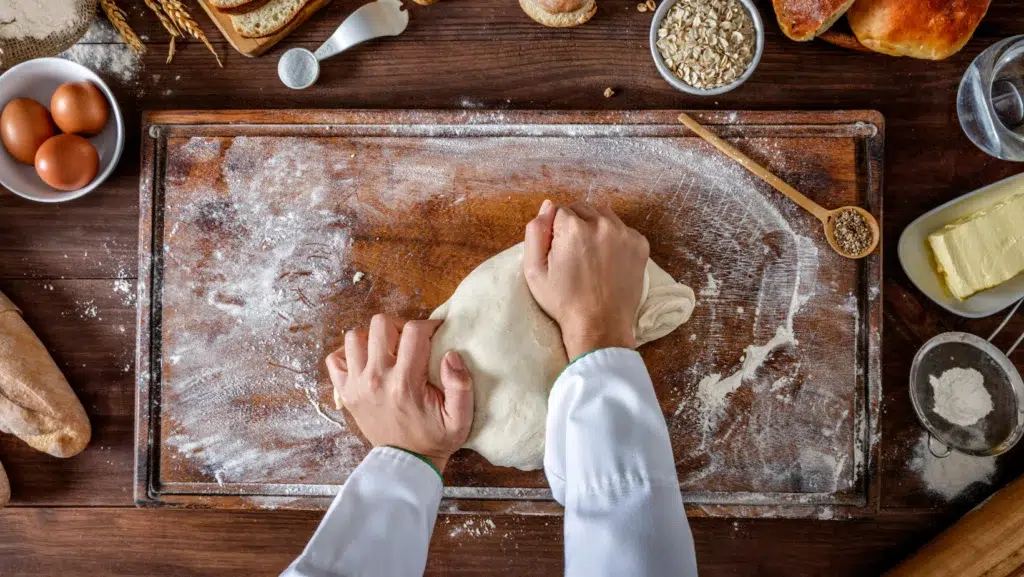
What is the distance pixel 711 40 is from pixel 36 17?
1.22 meters

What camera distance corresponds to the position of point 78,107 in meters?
1.17

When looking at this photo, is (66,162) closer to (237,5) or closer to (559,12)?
(237,5)

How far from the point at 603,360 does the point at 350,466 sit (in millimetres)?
544

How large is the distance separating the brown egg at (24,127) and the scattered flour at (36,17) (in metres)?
0.12

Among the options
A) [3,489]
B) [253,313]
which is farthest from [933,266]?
[3,489]

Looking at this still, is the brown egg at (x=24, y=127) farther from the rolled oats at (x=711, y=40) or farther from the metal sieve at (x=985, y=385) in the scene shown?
the metal sieve at (x=985, y=385)

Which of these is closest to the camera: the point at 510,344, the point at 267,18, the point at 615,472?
the point at 615,472

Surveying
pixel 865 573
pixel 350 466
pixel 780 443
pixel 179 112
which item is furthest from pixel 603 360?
pixel 179 112

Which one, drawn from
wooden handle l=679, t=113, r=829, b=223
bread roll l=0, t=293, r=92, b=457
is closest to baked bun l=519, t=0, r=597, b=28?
wooden handle l=679, t=113, r=829, b=223

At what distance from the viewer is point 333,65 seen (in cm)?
125

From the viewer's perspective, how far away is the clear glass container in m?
1.18

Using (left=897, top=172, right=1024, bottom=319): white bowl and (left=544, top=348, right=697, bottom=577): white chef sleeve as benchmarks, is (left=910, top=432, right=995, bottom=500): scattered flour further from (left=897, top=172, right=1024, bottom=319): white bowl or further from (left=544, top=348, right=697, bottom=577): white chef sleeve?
(left=544, top=348, right=697, bottom=577): white chef sleeve

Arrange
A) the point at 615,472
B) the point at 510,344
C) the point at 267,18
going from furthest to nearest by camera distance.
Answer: the point at 267,18, the point at 510,344, the point at 615,472

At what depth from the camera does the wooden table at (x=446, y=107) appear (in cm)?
123
